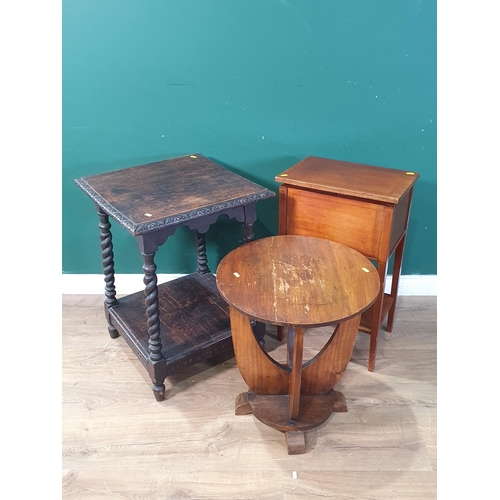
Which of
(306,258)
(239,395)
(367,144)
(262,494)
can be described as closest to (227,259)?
(306,258)

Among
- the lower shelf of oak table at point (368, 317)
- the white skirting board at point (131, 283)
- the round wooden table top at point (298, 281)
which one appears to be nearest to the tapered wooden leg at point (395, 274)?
the lower shelf of oak table at point (368, 317)

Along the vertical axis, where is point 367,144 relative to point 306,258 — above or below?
above

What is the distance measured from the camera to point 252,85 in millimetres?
2045

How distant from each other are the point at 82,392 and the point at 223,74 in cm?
140

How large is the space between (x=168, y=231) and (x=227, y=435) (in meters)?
0.75

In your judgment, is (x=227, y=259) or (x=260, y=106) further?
(x=260, y=106)

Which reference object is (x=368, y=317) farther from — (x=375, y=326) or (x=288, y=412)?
(x=288, y=412)

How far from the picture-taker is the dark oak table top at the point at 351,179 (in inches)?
67.6

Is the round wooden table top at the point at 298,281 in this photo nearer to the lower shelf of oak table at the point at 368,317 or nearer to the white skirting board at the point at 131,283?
the lower shelf of oak table at the point at 368,317

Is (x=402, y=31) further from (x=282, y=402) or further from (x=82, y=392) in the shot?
(x=82, y=392)

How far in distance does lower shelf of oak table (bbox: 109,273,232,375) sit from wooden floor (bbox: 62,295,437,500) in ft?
0.48

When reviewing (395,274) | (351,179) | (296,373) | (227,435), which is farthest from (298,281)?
(395,274)

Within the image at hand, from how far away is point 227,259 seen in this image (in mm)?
1661

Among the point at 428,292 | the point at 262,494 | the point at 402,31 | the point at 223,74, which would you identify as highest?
the point at 402,31
